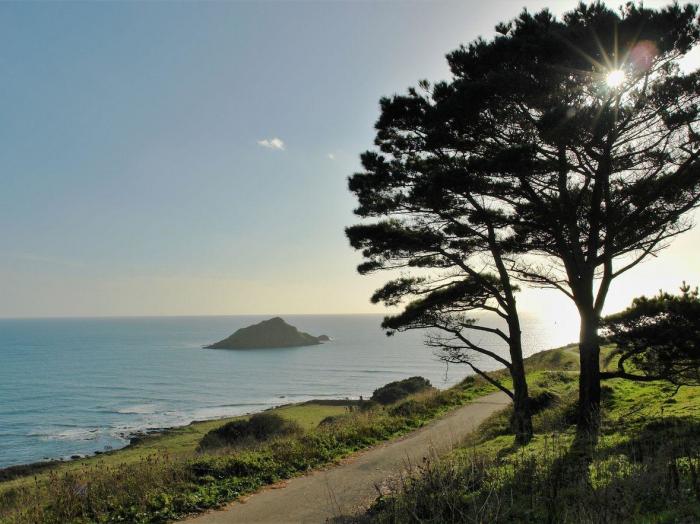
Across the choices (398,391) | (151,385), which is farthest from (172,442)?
(151,385)

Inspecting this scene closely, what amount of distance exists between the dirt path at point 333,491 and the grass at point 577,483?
2.37 ft

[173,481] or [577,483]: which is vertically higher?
[577,483]

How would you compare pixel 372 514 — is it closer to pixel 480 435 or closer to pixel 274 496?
pixel 274 496

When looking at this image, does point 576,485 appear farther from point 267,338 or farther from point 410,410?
point 267,338

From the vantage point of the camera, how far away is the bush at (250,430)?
90.8ft

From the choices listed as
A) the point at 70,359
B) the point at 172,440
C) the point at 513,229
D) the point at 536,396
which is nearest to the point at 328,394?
the point at 172,440

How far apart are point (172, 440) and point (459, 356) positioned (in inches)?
1471

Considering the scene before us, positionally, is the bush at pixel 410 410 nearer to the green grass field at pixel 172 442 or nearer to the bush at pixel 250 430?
the bush at pixel 250 430

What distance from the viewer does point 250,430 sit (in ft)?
94.8

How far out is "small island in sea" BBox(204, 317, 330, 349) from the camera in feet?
529

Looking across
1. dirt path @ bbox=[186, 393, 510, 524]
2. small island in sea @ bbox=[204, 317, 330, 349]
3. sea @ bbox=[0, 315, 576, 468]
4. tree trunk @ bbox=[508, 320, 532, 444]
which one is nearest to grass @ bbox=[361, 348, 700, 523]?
tree trunk @ bbox=[508, 320, 532, 444]

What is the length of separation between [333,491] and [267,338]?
160m

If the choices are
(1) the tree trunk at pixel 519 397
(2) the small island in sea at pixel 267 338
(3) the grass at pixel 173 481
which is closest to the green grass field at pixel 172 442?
(3) the grass at pixel 173 481

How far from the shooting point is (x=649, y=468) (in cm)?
618
